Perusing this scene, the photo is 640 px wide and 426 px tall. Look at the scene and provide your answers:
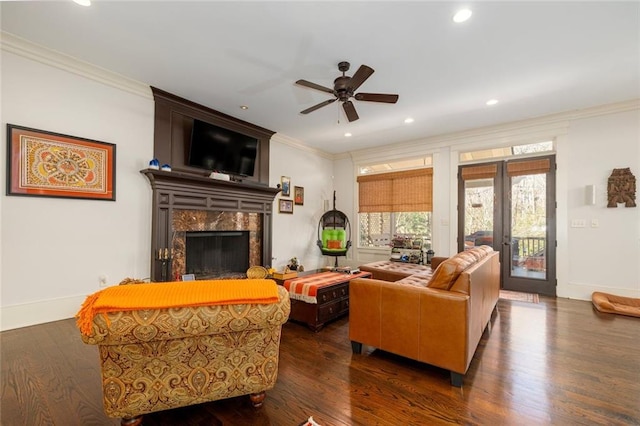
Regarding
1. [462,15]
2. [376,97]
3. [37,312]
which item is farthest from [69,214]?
[462,15]

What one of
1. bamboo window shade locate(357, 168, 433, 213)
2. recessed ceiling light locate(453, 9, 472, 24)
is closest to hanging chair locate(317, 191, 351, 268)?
bamboo window shade locate(357, 168, 433, 213)

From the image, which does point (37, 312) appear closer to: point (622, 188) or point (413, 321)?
point (413, 321)

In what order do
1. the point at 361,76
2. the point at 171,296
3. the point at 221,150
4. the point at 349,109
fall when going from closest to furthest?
the point at 171,296
the point at 361,76
the point at 349,109
the point at 221,150

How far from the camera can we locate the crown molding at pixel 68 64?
2.78m

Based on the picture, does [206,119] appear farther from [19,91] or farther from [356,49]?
[356,49]

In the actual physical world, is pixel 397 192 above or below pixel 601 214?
above

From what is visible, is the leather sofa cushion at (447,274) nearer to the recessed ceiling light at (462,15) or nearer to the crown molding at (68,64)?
the recessed ceiling light at (462,15)

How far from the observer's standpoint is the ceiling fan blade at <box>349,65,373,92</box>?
2.50 meters

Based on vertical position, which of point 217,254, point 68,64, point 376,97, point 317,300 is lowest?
point 317,300

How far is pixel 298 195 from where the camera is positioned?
613cm

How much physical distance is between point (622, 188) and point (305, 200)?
17.1ft

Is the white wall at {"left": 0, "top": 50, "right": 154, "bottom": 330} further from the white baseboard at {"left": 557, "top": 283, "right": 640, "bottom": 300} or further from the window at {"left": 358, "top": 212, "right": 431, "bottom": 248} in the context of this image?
the white baseboard at {"left": 557, "top": 283, "right": 640, "bottom": 300}

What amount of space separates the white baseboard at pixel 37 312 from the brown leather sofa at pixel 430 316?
10.3 ft

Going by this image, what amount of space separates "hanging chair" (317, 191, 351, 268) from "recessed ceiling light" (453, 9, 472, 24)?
4.46m
